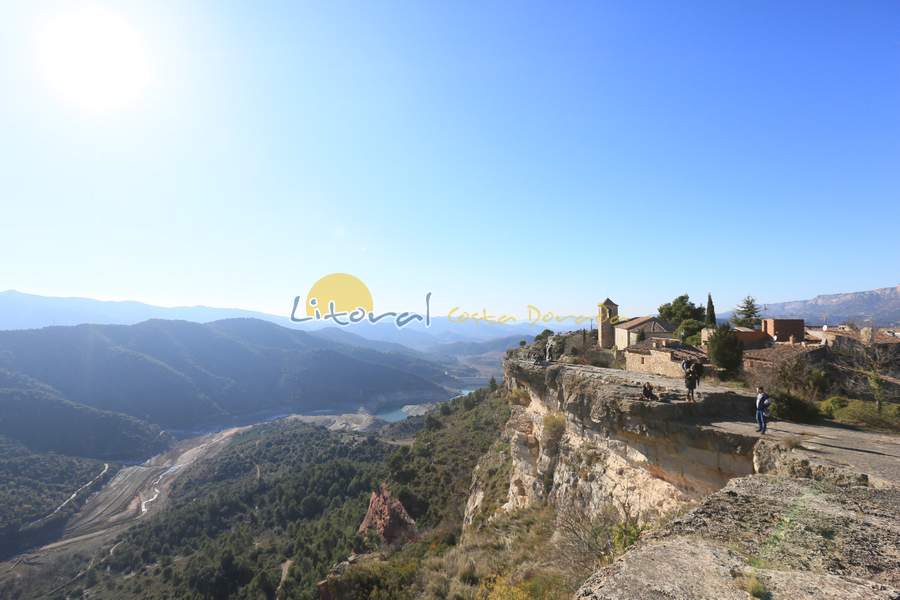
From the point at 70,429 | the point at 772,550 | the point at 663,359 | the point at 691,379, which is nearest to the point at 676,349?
the point at 663,359

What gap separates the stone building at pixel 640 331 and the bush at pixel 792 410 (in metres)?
17.2

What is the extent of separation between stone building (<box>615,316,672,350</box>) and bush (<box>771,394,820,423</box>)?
1717 centimetres

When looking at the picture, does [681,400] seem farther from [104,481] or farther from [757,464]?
[104,481]

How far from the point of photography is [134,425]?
103750mm

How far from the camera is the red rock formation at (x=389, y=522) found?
86.6ft

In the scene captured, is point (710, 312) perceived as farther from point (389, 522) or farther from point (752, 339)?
point (389, 522)

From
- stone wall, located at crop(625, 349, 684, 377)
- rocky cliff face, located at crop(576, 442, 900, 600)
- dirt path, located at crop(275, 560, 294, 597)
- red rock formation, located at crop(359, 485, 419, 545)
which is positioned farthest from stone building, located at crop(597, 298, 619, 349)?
dirt path, located at crop(275, 560, 294, 597)

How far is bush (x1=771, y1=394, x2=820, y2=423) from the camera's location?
31.3 feet

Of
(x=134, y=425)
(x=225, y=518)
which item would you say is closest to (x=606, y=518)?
(x=225, y=518)

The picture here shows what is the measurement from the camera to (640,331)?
1051 inches

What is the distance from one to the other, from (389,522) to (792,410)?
87.8 ft

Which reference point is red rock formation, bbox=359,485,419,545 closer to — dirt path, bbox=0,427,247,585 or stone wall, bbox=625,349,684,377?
stone wall, bbox=625,349,684,377

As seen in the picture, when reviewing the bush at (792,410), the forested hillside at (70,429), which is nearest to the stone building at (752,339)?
the bush at (792,410)

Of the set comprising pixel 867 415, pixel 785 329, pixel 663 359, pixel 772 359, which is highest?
pixel 785 329
